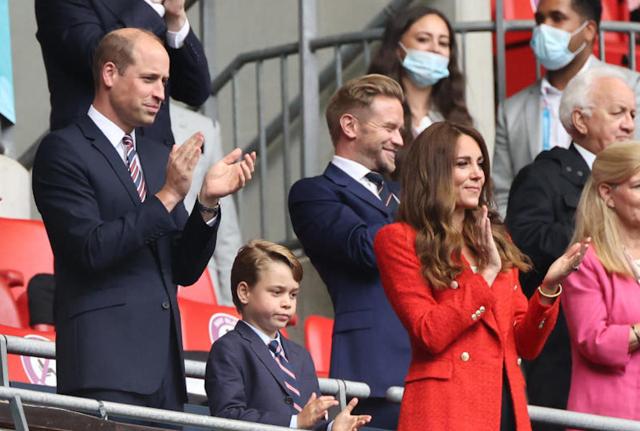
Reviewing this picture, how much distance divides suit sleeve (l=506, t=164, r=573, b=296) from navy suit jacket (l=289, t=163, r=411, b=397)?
2.27ft

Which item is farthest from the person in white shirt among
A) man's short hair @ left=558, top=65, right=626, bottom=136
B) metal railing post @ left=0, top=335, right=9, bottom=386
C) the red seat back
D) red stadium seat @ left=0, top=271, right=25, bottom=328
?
metal railing post @ left=0, top=335, right=9, bottom=386

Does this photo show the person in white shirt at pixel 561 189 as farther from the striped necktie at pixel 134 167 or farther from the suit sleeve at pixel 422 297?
the striped necktie at pixel 134 167

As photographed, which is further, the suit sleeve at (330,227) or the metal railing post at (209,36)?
the metal railing post at (209,36)

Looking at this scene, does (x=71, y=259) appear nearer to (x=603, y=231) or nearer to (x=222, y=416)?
(x=222, y=416)

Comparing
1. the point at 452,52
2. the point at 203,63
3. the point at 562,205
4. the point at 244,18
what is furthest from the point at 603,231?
the point at 244,18

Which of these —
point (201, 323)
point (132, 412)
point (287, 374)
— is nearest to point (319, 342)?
point (201, 323)

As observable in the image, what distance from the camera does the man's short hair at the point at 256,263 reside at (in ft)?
Result: 23.0

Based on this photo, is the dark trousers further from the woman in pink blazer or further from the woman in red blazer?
the woman in pink blazer

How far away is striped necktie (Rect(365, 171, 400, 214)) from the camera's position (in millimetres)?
7742

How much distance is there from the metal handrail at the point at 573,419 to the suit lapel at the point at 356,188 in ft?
3.08

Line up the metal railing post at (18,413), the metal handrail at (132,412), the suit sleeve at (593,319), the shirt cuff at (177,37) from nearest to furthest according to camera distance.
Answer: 1. the metal railing post at (18,413)
2. the metal handrail at (132,412)
3. the suit sleeve at (593,319)
4. the shirt cuff at (177,37)

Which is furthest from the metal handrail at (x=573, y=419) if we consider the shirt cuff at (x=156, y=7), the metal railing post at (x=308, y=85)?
the metal railing post at (x=308, y=85)

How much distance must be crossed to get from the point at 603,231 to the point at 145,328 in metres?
1.78

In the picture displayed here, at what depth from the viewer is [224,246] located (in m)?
9.68
